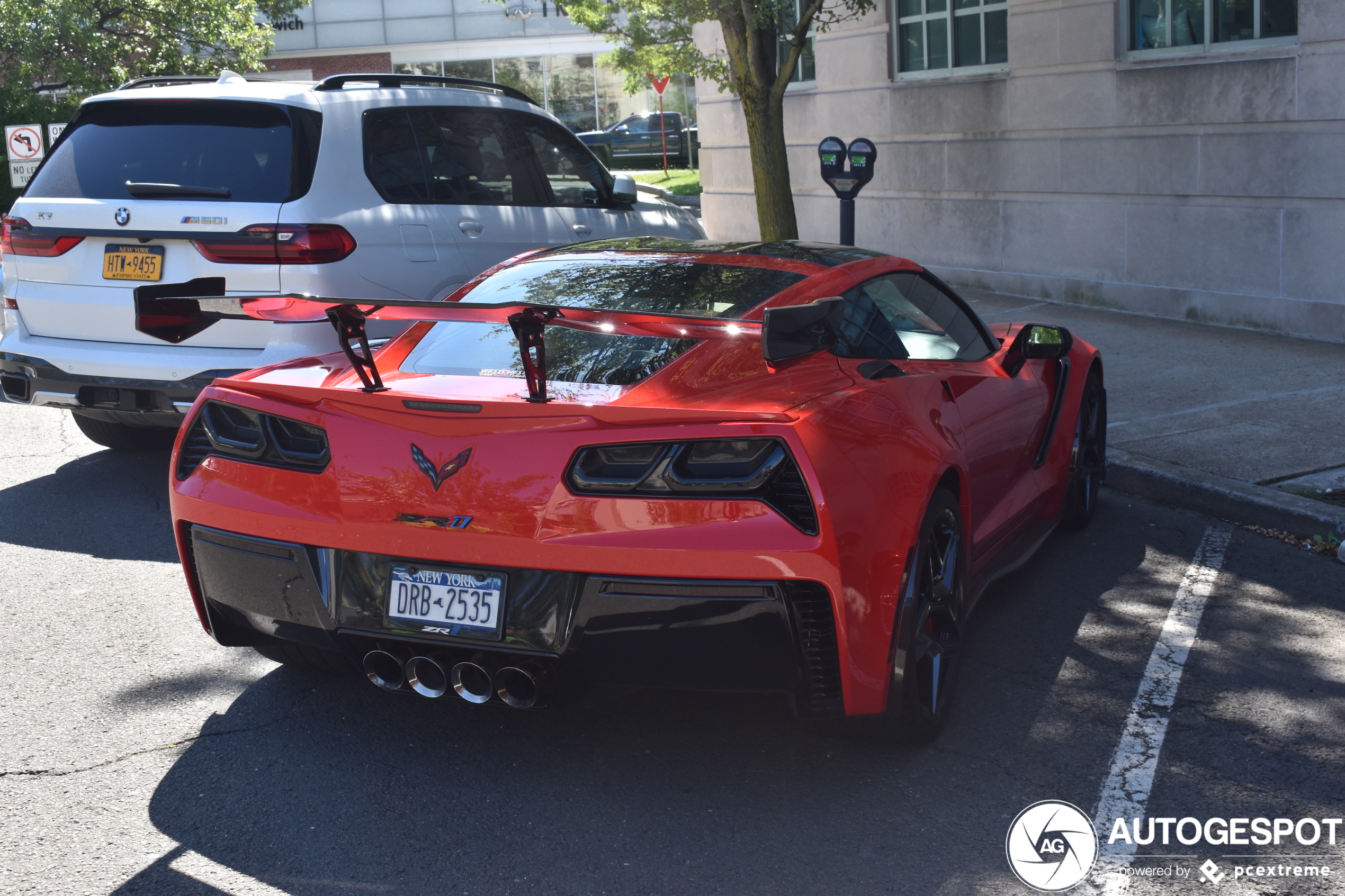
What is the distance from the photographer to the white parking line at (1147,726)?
3287mm

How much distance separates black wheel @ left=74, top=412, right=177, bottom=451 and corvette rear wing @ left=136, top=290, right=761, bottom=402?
12.1 feet

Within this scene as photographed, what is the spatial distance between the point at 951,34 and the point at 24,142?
923 cm

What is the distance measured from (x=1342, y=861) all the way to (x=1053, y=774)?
74cm

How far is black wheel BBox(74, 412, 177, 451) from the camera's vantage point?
24.6ft

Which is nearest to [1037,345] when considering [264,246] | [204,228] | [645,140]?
[264,246]

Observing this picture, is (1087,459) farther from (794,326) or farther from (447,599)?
(447,599)

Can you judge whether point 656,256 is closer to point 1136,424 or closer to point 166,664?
point 166,664

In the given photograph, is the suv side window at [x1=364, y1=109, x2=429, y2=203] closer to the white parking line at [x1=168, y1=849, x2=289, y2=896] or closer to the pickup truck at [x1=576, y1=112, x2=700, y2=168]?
the white parking line at [x1=168, y1=849, x2=289, y2=896]

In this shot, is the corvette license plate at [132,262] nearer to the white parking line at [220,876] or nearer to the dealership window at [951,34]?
the white parking line at [220,876]

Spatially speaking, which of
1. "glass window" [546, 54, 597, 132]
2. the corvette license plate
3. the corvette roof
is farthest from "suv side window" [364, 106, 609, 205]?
"glass window" [546, 54, 597, 132]

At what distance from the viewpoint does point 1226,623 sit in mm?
4809

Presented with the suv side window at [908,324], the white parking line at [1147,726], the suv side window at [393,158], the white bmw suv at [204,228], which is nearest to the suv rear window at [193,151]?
the white bmw suv at [204,228]

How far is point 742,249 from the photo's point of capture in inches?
189

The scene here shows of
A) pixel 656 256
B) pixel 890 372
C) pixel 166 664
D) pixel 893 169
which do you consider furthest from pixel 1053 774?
pixel 893 169
